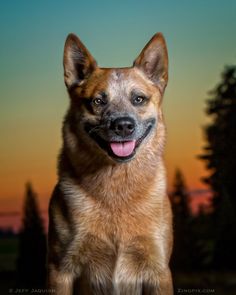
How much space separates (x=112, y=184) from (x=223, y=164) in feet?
14.8

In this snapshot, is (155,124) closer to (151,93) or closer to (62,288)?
(151,93)

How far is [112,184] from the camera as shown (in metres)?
5.64

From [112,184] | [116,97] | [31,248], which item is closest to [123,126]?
[116,97]

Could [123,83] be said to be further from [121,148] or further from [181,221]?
[181,221]

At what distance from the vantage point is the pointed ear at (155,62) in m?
5.69

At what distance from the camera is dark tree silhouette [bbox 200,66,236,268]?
9.41 meters

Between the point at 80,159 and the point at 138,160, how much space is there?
457mm

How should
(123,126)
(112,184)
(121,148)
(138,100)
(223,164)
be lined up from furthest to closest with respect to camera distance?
(223,164) < (112,184) < (138,100) < (121,148) < (123,126)

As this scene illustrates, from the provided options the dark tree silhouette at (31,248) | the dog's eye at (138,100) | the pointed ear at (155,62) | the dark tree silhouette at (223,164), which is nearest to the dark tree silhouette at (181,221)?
the dark tree silhouette at (223,164)

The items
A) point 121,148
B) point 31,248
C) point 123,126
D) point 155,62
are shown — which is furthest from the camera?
point 31,248

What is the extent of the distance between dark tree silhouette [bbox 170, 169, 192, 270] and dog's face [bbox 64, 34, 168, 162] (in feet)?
12.4

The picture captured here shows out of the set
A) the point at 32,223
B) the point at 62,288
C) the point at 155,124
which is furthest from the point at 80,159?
the point at 32,223

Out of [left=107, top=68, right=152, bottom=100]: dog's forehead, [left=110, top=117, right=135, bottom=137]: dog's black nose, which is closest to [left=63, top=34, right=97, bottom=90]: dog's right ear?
[left=107, top=68, right=152, bottom=100]: dog's forehead

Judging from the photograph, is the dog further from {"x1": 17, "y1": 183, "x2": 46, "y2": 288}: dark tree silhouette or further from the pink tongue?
{"x1": 17, "y1": 183, "x2": 46, "y2": 288}: dark tree silhouette
